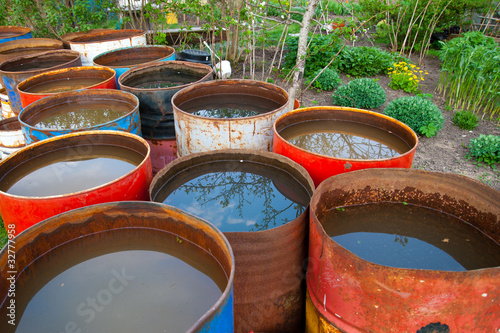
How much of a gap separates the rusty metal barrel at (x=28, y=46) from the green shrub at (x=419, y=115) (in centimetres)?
568

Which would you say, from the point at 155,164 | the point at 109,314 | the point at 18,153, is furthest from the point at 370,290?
the point at 155,164

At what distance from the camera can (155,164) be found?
407 cm

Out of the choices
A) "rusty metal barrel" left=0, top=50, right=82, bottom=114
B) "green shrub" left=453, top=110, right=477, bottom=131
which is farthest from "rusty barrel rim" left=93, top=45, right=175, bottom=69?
"green shrub" left=453, top=110, right=477, bottom=131

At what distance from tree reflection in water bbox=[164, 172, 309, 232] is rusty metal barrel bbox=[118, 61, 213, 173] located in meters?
1.15

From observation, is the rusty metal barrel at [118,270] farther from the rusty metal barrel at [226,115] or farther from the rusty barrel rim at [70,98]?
the rusty barrel rim at [70,98]

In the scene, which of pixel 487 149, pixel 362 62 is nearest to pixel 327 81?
pixel 362 62

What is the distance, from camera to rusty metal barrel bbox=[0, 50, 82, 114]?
408 cm

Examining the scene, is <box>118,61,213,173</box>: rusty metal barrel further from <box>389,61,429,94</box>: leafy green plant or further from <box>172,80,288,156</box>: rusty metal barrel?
<box>389,61,429,94</box>: leafy green plant

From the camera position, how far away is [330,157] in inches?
99.7

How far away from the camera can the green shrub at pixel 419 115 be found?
557cm

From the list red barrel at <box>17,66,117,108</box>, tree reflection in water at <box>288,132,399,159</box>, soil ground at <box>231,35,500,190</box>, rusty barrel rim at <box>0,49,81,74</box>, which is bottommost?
soil ground at <box>231,35,500,190</box>

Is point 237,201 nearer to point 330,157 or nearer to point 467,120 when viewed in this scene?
point 330,157

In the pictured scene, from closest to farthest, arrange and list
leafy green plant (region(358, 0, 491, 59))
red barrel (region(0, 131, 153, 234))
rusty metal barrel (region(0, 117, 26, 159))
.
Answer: red barrel (region(0, 131, 153, 234)) < rusty metal barrel (region(0, 117, 26, 159)) < leafy green plant (region(358, 0, 491, 59))

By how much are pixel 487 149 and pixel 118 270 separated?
5334 mm
